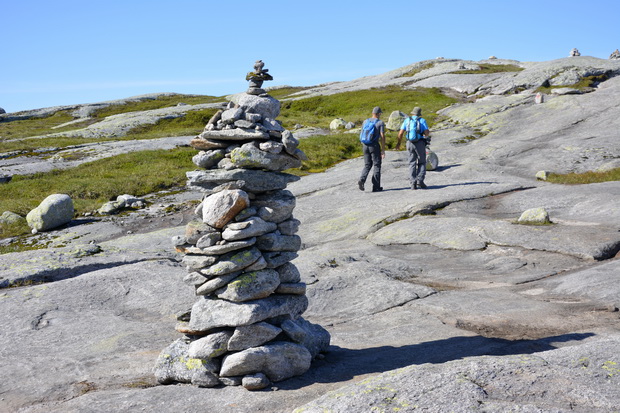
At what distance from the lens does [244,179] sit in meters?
11.7

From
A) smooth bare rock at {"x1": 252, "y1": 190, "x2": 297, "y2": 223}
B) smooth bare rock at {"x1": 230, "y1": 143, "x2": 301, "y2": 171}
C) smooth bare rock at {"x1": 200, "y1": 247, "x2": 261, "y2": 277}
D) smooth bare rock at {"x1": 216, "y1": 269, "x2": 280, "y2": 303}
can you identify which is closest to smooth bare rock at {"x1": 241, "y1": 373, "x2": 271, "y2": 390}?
smooth bare rock at {"x1": 216, "y1": 269, "x2": 280, "y2": 303}

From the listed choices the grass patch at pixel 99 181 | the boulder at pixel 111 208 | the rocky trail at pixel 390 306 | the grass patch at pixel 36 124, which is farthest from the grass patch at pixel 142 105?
the rocky trail at pixel 390 306

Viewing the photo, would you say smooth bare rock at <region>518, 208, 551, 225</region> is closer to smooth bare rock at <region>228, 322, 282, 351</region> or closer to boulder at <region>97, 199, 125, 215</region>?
smooth bare rock at <region>228, 322, 282, 351</region>

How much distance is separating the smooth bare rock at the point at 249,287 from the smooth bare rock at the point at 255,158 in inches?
96.9

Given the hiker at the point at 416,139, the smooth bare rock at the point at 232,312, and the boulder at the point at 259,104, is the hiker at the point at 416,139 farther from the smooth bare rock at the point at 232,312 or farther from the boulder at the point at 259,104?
the smooth bare rock at the point at 232,312

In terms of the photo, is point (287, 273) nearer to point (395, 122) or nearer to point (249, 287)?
point (249, 287)

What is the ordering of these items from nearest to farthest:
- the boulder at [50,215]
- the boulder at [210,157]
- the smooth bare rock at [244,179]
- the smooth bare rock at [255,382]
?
the smooth bare rock at [255,382] → the smooth bare rock at [244,179] → the boulder at [210,157] → the boulder at [50,215]

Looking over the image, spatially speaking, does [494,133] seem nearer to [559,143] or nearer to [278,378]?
[559,143]

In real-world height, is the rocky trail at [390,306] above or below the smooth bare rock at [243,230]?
below

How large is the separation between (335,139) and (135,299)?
136 ft

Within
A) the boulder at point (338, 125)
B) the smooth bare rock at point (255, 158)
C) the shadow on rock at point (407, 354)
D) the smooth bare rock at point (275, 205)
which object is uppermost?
the boulder at point (338, 125)

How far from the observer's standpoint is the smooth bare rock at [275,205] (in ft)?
38.8

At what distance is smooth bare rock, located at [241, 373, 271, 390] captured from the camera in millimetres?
10164

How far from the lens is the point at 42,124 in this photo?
128 metres
